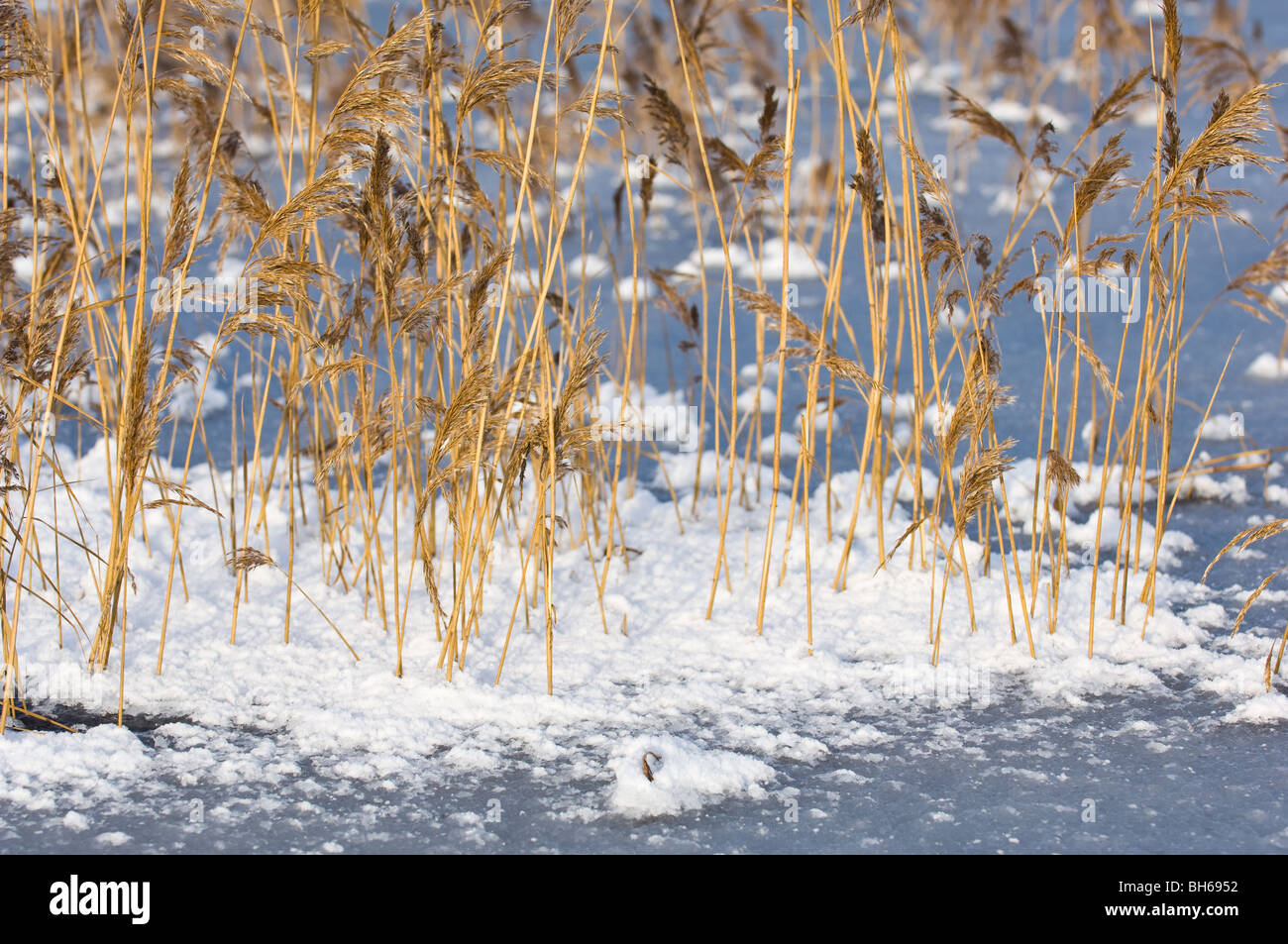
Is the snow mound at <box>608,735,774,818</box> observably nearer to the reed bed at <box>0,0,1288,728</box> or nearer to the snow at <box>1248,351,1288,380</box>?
the reed bed at <box>0,0,1288,728</box>

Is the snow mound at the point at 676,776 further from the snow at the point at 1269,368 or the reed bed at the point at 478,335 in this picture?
the snow at the point at 1269,368

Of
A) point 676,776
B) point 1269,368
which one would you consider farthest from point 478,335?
point 1269,368

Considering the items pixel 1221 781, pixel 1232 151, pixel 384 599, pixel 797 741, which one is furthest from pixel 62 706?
pixel 1232 151

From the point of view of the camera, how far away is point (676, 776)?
1982 millimetres

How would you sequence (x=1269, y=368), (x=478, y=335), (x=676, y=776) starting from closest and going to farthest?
(x=676, y=776), (x=478, y=335), (x=1269, y=368)

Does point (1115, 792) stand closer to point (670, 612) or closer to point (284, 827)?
point (670, 612)

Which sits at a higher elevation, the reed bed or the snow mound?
the reed bed

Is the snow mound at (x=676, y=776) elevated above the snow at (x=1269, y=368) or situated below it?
below

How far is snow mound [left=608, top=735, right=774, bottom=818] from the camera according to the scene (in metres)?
1.94

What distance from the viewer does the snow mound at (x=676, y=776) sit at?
194 centimetres

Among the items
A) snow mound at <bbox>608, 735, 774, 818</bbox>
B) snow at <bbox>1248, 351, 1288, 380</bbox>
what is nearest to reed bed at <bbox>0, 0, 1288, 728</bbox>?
snow mound at <bbox>608, 735, 774, 818</bbox>

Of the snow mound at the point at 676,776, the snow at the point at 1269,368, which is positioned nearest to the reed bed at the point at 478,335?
the snow mound at the point at 676,776

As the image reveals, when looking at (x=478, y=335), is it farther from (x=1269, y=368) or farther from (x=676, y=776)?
(x=1269, y=368)

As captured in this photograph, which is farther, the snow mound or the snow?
the snow
